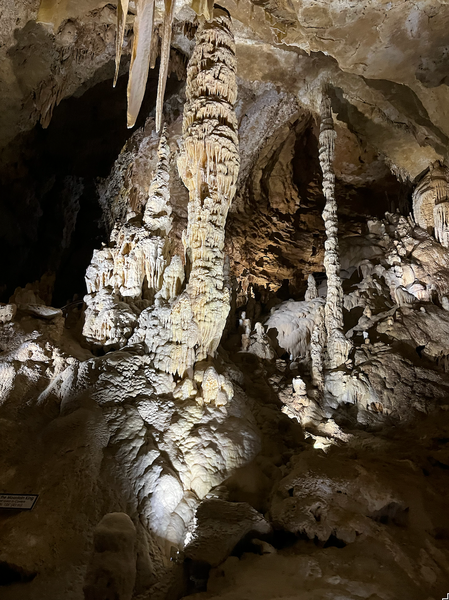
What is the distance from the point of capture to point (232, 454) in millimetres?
6012

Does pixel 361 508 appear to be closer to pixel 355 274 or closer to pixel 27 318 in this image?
pixel 27 318

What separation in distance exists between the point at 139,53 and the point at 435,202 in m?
8.33

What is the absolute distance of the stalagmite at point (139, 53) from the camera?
183 inches

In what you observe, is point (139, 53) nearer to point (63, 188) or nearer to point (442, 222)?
point (442, 222)

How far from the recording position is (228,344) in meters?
9.24

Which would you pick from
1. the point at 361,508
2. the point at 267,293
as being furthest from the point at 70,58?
the point at 361,508

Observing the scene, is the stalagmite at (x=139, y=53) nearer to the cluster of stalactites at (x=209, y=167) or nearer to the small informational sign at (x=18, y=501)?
the cluster of stalactites at (x=209, y=167)

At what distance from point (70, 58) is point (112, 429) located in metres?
7.89

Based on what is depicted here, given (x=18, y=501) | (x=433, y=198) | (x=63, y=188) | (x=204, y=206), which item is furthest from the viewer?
(x=63, y=188)

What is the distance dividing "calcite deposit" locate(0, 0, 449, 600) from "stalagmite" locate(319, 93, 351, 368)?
0.05 meters

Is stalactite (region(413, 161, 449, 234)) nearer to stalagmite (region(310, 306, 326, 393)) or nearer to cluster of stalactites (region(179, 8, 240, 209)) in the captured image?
stalagmite (region(310, 306, 326, 393))

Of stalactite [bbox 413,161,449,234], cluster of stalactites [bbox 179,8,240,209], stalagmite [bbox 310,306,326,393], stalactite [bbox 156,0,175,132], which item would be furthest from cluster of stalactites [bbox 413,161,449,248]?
stalactite [bbox 156,0,175,132]

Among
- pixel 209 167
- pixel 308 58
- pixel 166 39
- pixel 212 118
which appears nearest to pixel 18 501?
pixel 166 39

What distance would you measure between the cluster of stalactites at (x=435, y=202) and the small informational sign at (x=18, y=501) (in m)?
9.90
